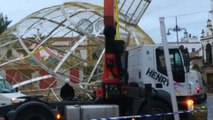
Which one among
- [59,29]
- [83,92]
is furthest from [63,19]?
[83,92]

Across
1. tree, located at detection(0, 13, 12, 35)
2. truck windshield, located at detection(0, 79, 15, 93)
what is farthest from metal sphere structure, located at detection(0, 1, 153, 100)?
tree, located at detection(0, 13, 12, 35)

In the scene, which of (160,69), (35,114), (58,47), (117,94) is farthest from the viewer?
(58,47)

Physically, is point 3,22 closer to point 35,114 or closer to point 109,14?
point 109,14

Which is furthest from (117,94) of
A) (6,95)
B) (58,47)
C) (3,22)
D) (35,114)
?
(3,22)

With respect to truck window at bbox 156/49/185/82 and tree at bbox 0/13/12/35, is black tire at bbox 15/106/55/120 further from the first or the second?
tree at bbox 0/13/12/35

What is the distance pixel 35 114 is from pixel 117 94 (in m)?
2.71

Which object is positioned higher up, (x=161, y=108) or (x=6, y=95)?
(x=6, y=95)

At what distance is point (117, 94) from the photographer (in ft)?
52.5

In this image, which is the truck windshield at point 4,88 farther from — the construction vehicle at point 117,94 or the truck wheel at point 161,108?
the truck wheel at point 161,108

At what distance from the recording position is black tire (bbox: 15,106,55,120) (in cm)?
1456

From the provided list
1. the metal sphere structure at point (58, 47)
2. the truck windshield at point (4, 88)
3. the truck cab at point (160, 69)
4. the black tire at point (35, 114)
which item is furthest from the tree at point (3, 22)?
the black tire at point (35, 114)

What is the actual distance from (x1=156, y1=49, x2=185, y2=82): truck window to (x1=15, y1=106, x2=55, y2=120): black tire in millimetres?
4458

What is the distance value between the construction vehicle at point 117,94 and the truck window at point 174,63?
0.03m

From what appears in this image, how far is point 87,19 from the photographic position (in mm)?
31984
